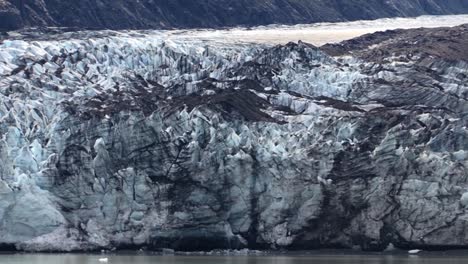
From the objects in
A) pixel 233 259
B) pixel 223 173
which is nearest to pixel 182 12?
pixel 223 173

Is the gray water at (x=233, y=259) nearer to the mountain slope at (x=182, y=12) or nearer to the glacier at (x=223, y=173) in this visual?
the glacier at (x=223, y=173)

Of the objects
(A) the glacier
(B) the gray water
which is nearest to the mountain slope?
(A) the glacier

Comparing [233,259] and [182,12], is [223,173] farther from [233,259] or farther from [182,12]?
[182,12]

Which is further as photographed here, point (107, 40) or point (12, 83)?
point (107, 40)

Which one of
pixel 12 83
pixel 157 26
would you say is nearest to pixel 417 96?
pixel 12 83

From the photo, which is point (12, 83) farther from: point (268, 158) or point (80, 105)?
point (268, 158)
